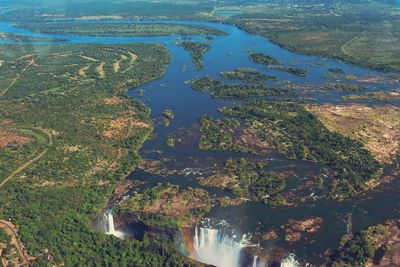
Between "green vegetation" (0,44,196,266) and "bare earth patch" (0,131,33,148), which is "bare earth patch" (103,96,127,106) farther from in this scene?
"bare earth patch" (0,131,33,148)

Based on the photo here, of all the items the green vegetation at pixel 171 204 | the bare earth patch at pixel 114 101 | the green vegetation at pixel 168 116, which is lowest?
the green vegetation at pixel 171 204

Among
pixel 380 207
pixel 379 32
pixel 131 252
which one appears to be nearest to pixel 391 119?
pixel 380 207

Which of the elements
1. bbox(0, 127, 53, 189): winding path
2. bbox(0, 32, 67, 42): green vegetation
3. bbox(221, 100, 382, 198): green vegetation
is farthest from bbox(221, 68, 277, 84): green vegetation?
bbox(0, 32, 67, 42): green vegetation

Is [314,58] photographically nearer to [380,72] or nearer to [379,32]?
[380,72]

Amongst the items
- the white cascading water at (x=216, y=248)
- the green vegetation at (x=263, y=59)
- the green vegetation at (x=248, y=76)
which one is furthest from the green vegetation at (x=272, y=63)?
the white cascading water at (x=216, y=248)

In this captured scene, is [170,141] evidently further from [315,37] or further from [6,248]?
[315,37]

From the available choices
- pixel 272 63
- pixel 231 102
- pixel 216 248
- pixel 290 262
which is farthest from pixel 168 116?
pixel 272 63

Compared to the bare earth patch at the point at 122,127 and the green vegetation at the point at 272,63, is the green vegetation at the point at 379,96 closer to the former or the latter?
the green vegetation at the point at 272,63
